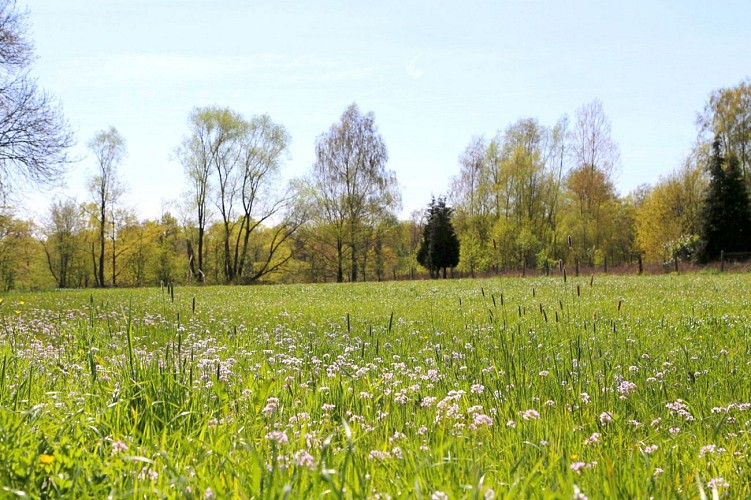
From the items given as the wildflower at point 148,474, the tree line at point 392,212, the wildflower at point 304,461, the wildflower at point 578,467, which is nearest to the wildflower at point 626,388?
the wildflower at point 578,467

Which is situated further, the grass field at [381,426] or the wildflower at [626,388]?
the wildflower at [626,388]

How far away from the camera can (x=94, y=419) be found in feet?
8.48

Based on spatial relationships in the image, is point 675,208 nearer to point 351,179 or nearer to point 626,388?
point 351,179

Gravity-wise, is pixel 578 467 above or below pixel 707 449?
above

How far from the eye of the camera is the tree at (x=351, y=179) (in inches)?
2119

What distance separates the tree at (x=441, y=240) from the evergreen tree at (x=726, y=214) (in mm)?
24875

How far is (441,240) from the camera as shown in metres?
59.1

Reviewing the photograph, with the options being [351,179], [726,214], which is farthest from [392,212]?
[726,214]

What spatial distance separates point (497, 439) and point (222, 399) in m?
1.63

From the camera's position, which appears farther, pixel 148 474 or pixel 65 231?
pixel 65 231

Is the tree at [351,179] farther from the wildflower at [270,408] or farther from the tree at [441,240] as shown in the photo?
the wildflower at [270,408]

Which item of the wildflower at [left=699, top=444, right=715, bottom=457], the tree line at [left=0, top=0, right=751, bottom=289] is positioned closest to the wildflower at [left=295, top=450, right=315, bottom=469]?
the wildflower at [left=699, top=444, right=715, bottom=457]

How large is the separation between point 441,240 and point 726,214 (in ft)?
89.9

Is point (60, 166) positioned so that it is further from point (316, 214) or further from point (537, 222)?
point (537, 222)
